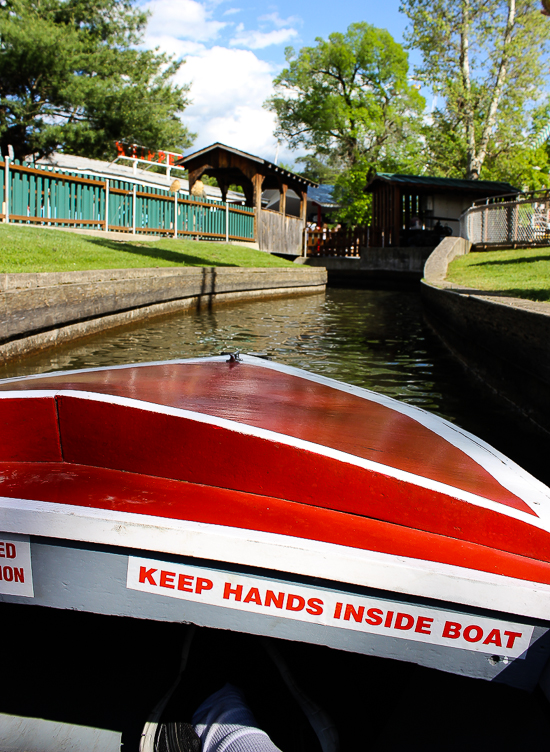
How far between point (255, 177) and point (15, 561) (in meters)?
21.9

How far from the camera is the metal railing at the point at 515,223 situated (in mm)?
15242

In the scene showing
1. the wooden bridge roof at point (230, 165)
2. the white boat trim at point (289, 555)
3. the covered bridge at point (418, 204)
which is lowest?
the white boat trim at point (289, 555)

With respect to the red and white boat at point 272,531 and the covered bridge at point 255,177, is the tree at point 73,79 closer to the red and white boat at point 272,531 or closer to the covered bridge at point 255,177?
the covered bridge at point 255,177

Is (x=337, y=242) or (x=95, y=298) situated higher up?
(x=337, y=242)

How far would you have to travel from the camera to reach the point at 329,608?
1.37 m

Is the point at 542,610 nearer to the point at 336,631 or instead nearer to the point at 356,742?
the point at 336,631

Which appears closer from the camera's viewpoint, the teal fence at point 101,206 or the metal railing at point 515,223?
the teal fence at point 101,206

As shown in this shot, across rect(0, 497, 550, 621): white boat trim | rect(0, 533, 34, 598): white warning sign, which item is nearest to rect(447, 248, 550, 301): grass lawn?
rect(0, 497, 550, 621): white boat trim

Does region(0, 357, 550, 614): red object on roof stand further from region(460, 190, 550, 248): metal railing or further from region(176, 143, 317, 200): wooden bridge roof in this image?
region(176, 143, 317, 200): wooden bridge roof

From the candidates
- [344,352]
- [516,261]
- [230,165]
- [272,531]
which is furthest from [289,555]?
[230,165]

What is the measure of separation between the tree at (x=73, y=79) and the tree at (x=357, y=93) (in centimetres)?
1794

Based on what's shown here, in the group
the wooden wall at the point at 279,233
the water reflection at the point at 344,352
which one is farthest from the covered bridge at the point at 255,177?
the water reflection at the point at 344,352

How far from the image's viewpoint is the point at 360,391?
2.89 meters

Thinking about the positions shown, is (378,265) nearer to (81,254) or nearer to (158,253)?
(158,253)
